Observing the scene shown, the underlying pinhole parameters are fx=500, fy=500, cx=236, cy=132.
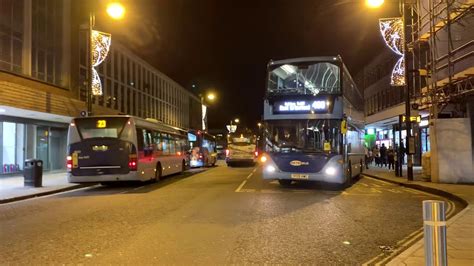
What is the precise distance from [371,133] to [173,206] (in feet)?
147

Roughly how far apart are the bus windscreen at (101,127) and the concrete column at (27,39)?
795 centimetres

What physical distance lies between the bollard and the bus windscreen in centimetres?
1597

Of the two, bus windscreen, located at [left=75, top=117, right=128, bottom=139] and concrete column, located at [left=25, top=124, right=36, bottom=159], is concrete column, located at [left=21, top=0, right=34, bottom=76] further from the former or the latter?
bus windscreen, located at [left=75, top=117, right=128, bottom=139]

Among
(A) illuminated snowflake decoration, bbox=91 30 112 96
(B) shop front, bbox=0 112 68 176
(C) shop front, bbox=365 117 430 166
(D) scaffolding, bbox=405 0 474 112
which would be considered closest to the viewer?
(D) scaffolding, bbox=405 0 474 112

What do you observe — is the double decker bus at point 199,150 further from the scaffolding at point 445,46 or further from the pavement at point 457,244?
the pavement at point 457,244

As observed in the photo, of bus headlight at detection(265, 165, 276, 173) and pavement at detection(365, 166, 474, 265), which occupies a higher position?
bus headlight at detection(265, 165, 276, 173)

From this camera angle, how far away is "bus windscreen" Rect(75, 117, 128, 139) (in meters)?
19.5

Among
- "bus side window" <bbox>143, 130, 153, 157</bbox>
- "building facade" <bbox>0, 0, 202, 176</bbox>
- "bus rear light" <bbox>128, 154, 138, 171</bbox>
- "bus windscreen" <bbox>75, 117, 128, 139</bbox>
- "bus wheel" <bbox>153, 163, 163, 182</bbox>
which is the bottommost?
"bus wheel" <bbox>153, 163, 163, 182</bbox>

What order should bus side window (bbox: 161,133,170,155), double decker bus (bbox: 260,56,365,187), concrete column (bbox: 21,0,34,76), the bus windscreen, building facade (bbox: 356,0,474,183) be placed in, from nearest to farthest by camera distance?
1. double decker bus (bbox: 260,56,365,187)
2. building facade (bbox: 356,0,474,183)
3. the bus windscreen
4. bus side window (bbox: 161,133,170,155)
5. concrete column (bbox: 21,0,34,76)

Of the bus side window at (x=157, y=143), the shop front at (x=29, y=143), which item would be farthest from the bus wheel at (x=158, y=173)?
the shop front at (x=29, y=143)

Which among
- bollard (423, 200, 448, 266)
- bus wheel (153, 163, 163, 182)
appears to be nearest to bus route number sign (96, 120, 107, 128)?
bus wheel (153, 163, 163, 182)

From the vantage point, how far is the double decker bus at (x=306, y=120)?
1812 cm

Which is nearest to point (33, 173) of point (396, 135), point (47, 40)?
point (47, 40)

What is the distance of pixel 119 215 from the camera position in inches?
473
